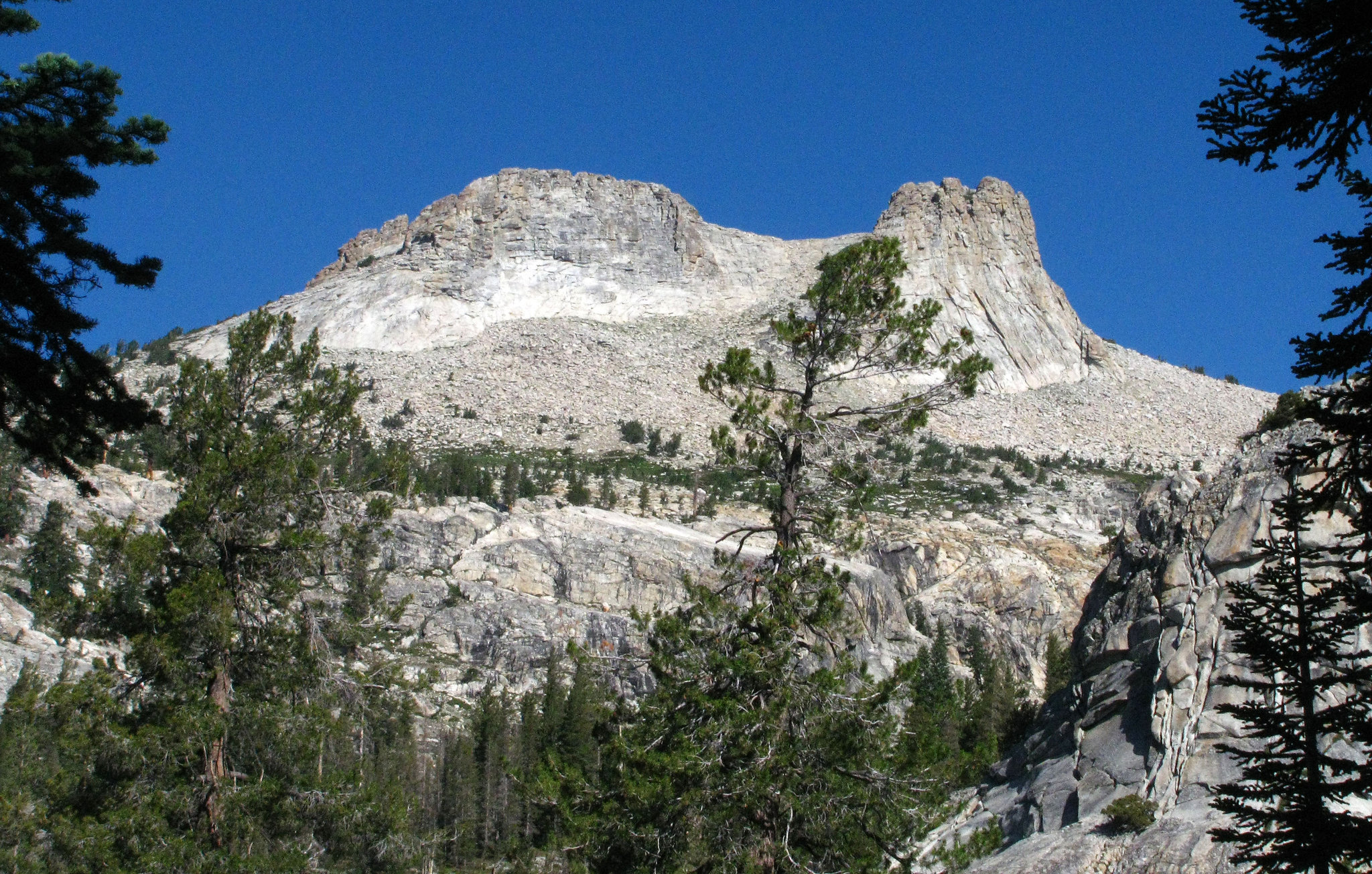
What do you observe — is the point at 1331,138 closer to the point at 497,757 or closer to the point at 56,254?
the point at 56,254

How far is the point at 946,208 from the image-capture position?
167500 millimetres

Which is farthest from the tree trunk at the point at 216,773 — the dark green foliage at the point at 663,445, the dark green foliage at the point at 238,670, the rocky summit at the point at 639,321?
the dark green foliage at the point at 663,445

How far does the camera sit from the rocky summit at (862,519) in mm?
24969

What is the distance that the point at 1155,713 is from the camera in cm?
2398

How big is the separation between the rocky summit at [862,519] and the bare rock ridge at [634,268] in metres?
0.48

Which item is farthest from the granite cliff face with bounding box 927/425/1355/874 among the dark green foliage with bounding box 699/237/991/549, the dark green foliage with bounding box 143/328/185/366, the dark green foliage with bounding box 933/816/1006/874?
the dark green foliage with bounding box 143/328/185/366

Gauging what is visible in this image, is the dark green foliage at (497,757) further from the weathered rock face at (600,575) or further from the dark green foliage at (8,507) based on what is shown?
the dark green foliage at (8,507)

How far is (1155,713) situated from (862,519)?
23565mm

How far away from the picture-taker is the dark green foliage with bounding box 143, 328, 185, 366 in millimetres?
121769

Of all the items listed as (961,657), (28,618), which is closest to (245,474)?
(28,618)

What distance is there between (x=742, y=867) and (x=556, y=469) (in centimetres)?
8783

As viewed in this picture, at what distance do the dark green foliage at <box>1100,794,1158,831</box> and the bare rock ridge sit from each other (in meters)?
124

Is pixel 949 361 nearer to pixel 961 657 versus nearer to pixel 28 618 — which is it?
pixel 28 618

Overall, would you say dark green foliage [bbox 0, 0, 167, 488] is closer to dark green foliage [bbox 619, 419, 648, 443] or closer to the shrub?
the shrub
